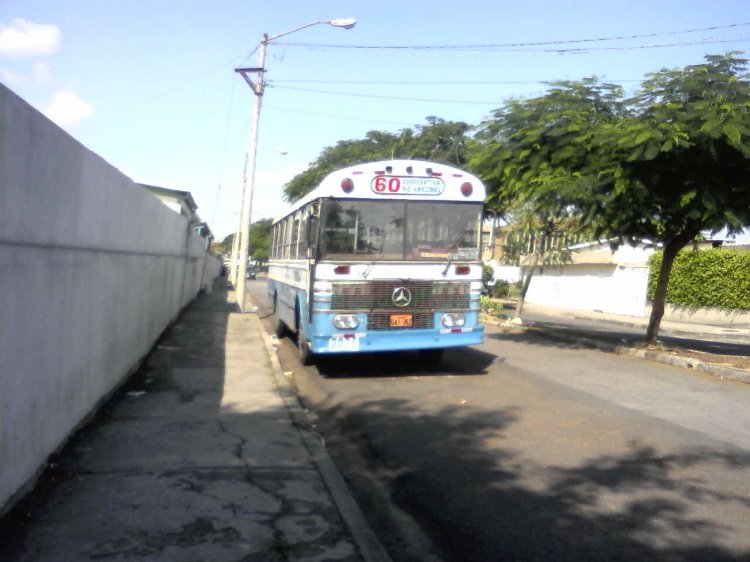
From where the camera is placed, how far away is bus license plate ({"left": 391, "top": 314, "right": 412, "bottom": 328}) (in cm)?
1175

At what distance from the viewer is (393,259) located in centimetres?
1173

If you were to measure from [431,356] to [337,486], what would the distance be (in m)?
7.36

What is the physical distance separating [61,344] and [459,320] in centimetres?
688

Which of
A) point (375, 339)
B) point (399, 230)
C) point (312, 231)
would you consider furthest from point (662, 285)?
point (312, 231)

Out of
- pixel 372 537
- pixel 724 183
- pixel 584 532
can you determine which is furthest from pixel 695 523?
pixel 724 183

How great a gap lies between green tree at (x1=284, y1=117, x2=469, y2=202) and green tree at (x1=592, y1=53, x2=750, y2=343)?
15.4 metres

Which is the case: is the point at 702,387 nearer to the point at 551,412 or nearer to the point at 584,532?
the point at 551,412

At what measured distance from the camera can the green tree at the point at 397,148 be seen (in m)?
32.8

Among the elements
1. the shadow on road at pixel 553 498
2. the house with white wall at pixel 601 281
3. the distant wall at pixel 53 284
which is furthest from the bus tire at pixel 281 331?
the house with white wall at pixel 601 281

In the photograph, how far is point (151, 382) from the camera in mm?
11016

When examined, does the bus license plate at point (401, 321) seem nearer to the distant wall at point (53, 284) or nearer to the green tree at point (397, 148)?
the distant wall at point (53, 284)

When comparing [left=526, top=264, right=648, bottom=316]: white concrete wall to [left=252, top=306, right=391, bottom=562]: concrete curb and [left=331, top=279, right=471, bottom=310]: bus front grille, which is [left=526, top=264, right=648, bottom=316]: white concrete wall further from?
[left=252, top=306, right=391, bottom=562]: concrete curb

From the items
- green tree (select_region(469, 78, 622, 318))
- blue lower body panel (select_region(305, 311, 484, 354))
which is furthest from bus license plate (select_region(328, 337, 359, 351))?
green tree (select_region(469, 78, 622, 318))

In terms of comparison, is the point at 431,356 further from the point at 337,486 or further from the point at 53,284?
the point at 53,284
